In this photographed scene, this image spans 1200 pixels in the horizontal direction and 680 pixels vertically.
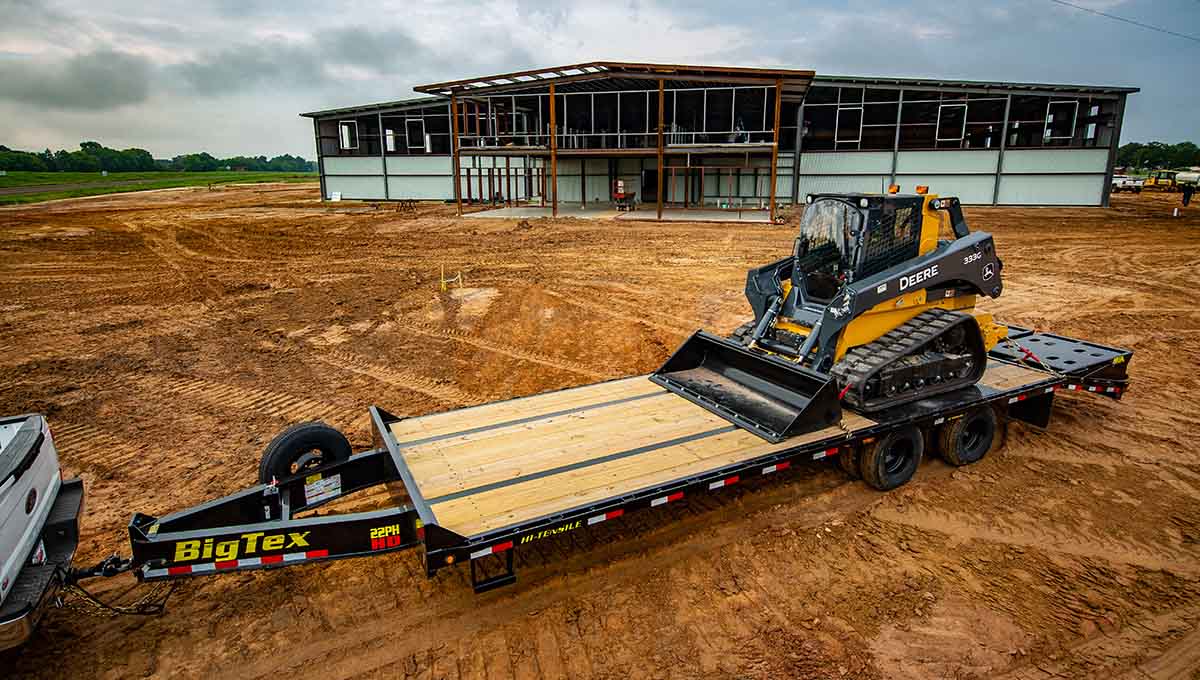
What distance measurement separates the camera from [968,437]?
6844 mm

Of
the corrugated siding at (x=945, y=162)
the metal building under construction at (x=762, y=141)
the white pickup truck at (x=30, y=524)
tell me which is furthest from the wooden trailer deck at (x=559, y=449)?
the corrugated siding at (x=945, y=162)

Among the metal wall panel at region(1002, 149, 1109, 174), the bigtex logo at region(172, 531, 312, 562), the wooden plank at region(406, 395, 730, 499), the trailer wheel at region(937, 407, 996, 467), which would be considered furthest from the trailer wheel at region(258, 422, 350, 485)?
the metal wall panel at region(1002, 149, 1109, 174)

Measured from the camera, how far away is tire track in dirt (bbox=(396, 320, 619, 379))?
984 centimetres

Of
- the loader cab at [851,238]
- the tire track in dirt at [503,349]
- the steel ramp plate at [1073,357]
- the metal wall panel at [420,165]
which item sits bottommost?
the tire track in dirt at [503,349]

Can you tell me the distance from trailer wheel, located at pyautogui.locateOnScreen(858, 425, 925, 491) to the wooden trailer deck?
0.34 m

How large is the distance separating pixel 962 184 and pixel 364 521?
38088mm

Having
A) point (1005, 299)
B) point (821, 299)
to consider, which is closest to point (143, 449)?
Result: point (821, 299)

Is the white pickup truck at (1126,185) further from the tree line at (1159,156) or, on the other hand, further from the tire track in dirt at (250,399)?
the tire track in dirt at (250,399)

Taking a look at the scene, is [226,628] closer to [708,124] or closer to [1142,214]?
[708,124]

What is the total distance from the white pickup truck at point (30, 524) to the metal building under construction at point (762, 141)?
26922mm

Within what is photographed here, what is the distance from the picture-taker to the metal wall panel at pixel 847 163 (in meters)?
35.1

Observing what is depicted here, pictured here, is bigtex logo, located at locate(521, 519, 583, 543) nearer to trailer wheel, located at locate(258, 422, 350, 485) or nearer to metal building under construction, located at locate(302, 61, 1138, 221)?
trailer wheel, located at locate(258, 422, 350, 485)

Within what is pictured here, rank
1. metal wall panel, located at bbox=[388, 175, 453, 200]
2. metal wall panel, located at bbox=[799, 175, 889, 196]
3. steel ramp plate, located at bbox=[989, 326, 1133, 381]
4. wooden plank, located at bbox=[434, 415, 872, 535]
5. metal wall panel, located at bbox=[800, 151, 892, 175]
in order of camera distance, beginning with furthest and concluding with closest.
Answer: metal wall panel, located at bbox=[388, 175, 453, 200] < metal wall panel, located at bbox=[799, 175, 889, 196] < metal wall panel, located at bbox=[800, 151, 892, 175] < steel ramp plate, located at bbox=[989, 326, 1133, 381] < wooden plank, located at bbox=[434, 415, 872, 535]

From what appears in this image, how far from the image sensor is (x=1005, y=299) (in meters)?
14.0
